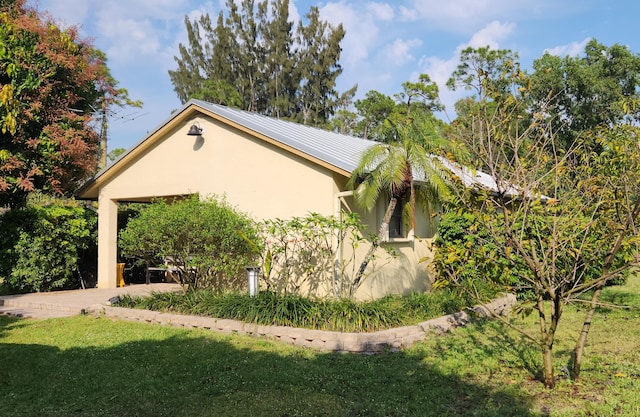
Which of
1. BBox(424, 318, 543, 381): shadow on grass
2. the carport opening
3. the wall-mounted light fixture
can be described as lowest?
BBox(424, 318, 543, 381): shadow on grass

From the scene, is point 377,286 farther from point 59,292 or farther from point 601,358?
point 59,292

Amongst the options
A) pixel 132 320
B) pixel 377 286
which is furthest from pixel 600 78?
pixel 132 320

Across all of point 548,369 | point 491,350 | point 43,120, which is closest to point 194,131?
point 43,120

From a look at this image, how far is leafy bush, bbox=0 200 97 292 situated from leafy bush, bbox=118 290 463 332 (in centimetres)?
521

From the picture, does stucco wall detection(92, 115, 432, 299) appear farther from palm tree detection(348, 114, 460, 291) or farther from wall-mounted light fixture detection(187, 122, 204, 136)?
palm tree detection(348, 114, 460, 291)

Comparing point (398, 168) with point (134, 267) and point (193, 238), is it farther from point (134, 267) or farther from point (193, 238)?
point (134, 267)

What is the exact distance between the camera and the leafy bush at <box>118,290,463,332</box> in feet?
25.8

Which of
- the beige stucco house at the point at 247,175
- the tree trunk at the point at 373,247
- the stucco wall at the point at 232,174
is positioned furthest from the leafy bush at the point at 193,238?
the tree trunk at the point at 373,247

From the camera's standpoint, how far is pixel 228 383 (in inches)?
223

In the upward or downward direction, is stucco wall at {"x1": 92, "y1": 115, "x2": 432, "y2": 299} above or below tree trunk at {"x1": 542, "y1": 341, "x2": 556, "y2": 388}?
above

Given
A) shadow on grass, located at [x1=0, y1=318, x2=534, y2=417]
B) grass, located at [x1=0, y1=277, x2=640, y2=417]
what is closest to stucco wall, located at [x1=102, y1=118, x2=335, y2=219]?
grass, located at [x1=0, y1=277, x2=640, y2=417]

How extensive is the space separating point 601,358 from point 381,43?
39.5 ft

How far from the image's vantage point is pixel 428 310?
898 cm

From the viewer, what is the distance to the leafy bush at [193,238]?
9812 millimetres
